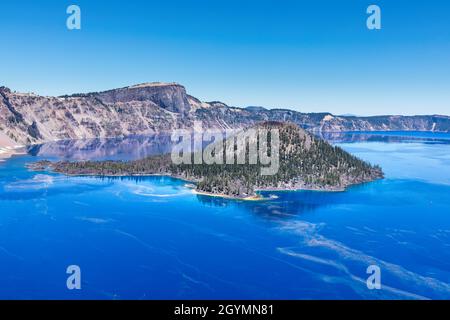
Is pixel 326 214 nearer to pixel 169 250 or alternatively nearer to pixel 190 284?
pixel 169 250

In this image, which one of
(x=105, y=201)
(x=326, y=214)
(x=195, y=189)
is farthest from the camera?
(x=195, y=189)

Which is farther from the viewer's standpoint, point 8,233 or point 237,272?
point 8,233
